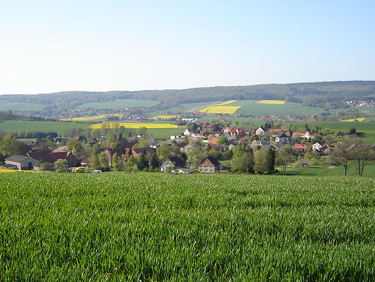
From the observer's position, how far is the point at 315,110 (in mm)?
174125

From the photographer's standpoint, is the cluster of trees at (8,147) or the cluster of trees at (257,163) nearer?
the cluster of trees at (257,163)

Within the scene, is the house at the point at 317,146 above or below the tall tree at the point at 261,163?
below

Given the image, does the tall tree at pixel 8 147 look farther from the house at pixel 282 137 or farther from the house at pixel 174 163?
the house at pixel 282 137

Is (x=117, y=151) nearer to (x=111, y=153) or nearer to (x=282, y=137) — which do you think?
(x=111, y=153)

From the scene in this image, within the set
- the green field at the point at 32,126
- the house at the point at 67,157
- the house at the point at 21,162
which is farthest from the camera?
the green field at the point at 32,126

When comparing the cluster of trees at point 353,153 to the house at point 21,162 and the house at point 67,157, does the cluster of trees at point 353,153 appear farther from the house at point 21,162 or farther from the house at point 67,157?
the house at point 21,162

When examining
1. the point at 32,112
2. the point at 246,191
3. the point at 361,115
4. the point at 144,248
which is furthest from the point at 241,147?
the point at 32,112

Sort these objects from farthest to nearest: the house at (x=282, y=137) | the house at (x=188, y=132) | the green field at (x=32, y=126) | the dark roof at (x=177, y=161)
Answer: the house at (x=188, y=132)
the green field at (x=32, y=126)
the house at (x=282, y=137)
the dark roof at (x=177, y=161)

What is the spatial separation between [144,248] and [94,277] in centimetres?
113

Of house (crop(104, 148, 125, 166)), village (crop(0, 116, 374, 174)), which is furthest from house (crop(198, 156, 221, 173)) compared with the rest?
house (crop(104, 148, 125, 166))

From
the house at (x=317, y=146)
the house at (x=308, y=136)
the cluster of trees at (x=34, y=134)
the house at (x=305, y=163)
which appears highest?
the cluster of trees at (x=34, y=134)

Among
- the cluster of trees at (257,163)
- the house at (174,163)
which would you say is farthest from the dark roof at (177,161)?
the cluster of trees at (257,163)

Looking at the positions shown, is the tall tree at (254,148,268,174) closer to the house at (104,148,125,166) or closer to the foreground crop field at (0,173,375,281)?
the house at (104,148,125,166)

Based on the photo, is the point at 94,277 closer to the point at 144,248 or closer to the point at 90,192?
the point at 144,248
